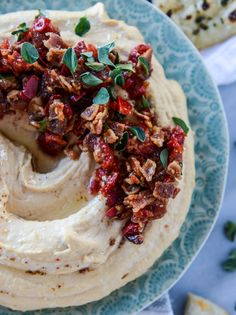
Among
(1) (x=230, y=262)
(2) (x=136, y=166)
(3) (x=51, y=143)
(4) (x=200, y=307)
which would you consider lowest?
(4) (x=200, y=307)

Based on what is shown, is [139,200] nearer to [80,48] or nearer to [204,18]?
[80,48]

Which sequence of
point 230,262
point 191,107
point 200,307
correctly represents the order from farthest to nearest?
point 230,262, point 200,307, point 191,107

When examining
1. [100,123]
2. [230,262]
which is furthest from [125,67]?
[230,262]

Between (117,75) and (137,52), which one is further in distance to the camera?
(137,52)

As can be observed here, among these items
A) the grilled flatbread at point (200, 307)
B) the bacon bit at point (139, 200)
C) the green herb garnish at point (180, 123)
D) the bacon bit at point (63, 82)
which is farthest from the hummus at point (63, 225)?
the grilled flatbread at point (200, 307)

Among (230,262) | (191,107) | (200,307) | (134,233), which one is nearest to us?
(134,233)

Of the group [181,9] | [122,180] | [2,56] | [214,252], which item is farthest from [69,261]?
[181,9]

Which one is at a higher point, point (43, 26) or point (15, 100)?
point (43, 26)

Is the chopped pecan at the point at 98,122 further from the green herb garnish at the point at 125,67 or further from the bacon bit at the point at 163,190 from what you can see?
the bacon bit at the point at 163,190
